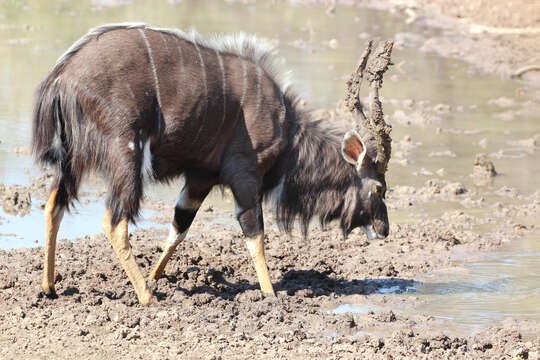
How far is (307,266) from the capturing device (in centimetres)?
Result: 733


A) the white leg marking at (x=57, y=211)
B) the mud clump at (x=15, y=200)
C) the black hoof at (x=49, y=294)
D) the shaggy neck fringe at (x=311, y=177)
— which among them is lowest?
the mud clump at (x=15, y=200)

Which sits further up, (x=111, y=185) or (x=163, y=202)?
(x=111, y=185)

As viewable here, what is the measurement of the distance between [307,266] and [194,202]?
1.16 metres

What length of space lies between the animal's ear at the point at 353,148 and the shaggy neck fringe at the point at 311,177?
98 millimetres

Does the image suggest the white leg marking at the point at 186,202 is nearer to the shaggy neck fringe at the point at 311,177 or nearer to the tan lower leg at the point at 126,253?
the shaggy neck fringe at the point at 311,177

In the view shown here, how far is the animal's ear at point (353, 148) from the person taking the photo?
21.8 feet

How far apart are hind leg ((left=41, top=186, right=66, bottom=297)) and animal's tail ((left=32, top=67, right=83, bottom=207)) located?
160mm

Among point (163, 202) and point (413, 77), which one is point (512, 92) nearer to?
point (413, 77)

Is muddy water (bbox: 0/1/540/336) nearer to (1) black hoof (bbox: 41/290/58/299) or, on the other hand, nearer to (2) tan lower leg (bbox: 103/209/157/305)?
(2) tan lower leg (bbox: 103/209/157/305)

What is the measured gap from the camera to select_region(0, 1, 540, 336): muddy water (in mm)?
7250

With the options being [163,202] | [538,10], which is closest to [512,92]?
[538,10]

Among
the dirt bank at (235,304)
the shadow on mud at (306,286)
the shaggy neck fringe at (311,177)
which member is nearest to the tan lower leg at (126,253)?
the dirt bank at (235,304)

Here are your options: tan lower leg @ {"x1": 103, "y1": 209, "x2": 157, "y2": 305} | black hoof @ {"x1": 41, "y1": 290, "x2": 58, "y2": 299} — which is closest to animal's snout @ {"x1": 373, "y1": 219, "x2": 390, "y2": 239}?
tan lower leg @ {"x1": 103, "y1": 209, "x2": 157, "y2": 305}

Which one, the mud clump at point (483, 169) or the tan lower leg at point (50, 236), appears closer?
the tan lower leg at point (50, 236)
